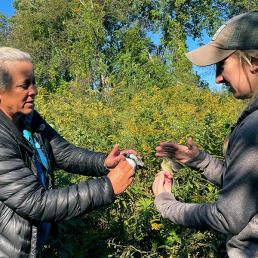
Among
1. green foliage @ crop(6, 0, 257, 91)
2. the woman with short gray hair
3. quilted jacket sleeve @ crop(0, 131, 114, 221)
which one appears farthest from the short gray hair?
green foliage @ crop(6, 0, 257, 91)

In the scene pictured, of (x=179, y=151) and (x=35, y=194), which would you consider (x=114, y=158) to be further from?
(x=35, y=194)

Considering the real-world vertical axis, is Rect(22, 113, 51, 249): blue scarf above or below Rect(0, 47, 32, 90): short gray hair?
below

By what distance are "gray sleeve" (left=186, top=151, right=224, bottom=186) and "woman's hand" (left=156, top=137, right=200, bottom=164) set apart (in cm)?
3

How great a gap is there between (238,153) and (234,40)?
442mm

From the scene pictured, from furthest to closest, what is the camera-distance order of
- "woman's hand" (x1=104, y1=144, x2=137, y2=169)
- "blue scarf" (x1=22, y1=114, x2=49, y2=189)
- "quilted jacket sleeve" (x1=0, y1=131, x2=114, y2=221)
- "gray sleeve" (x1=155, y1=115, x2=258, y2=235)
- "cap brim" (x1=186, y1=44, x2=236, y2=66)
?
"woman's hand" (x1=104, y1=144, x2=137, y2=169) < "blue scarf" (x1=22, y1=114, x2=49, y2=189) < "quilted jacket sleeve" (x1=0, y1=131, x2=114, y2=221) < "cap brim" (x1=186, y1=44, x2=236, y2=66) < "gray sleeve" (x1=155, y1=115, x2=258, y2=235)

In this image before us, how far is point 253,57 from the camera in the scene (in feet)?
5.59

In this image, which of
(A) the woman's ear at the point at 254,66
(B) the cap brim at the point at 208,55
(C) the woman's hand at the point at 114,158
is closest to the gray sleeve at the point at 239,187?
(A) the woman's ear at the point at 254,66

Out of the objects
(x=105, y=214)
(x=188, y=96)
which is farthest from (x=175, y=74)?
(x=105, y=214)

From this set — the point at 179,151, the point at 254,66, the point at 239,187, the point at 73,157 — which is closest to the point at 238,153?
the point at 239,187

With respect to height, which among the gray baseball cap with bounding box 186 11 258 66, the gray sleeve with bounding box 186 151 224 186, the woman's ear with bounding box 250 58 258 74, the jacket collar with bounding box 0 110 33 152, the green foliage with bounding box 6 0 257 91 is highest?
the green foliage with bounding box 6 0 257 91

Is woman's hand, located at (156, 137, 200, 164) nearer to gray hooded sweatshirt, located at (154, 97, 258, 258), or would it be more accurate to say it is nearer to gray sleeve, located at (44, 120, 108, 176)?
gray sleeve, located at (44, 120, 108, 176)

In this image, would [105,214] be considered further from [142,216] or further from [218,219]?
[218,219]

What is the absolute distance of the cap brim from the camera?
5.88ft

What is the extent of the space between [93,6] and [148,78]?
527 centimetres
